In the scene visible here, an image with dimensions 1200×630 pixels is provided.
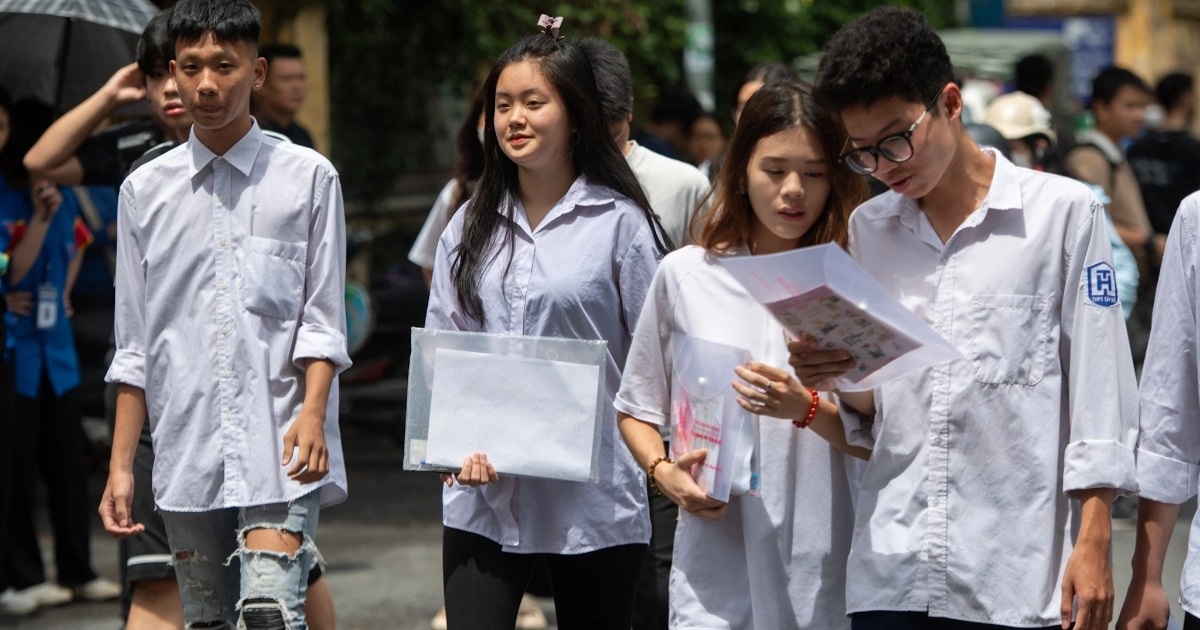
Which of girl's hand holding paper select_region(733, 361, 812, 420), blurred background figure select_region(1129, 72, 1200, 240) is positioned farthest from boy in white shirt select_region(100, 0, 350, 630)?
blurred background figure select_region(1129, 72, 1200, 240)

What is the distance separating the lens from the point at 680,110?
33.3 ft

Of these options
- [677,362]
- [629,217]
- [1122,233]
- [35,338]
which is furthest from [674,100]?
[677,362]

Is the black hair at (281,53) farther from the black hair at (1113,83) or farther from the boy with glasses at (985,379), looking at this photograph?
the boy with glasses at (985,379)

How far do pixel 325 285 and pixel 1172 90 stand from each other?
8737 millimetres

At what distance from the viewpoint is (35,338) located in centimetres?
713

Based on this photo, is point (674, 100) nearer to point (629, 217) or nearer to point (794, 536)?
point (629, 217)

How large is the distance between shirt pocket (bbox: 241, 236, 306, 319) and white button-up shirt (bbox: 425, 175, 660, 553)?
0.34 meters

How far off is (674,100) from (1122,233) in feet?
8.87

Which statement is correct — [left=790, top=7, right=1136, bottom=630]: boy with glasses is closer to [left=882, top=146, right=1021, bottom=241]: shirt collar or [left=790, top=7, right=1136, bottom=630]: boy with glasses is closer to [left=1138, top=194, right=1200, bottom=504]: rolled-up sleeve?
[left=882, top=146, right=1021, bottom=241]: shirt collar

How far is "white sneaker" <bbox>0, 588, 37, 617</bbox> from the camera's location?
7.00m

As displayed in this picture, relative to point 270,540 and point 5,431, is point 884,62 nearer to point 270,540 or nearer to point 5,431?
point 270,540

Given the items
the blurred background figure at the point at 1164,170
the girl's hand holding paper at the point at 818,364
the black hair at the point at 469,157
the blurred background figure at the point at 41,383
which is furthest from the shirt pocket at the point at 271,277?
→ the blurred background figure at the point at 1164,170

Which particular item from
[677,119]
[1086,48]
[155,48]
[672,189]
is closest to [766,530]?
[672,189]

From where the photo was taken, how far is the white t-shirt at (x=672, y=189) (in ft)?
19.0
